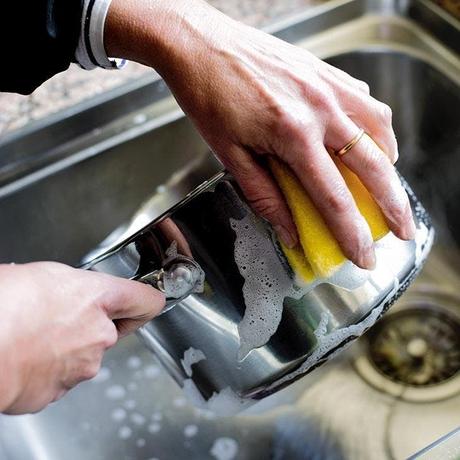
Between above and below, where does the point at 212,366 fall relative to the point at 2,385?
below

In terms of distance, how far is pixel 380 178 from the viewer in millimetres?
456

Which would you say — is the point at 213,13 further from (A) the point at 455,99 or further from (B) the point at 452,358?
(B) the point at 452,358

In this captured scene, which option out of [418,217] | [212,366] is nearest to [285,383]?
[212,366]

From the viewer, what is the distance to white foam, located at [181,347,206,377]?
1.83 feet

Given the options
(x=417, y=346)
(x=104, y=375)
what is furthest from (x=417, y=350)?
(x=104, y=375)

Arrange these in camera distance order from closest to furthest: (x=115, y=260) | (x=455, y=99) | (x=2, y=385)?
(x=2, y=385), (x=115, y=260), (x=455, y=99)

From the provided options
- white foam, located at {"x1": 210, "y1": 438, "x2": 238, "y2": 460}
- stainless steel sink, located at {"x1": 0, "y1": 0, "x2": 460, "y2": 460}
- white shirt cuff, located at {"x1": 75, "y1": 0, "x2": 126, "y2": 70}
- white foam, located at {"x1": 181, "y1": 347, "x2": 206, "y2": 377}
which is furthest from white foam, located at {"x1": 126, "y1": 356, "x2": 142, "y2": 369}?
white shirt cuff, located at {"x1": 75, "y1": 0, "x2": 126, "y2": 70}

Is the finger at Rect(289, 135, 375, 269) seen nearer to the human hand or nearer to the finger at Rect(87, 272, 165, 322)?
the human hand

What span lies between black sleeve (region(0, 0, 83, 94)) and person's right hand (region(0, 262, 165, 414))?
20 centimetres

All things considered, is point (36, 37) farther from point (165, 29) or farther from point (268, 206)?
point (268, 206)

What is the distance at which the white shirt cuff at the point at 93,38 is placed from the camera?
535mm

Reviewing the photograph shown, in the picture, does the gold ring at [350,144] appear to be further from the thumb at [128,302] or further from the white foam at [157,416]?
the white foam at [157,416]

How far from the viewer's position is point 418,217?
52cm

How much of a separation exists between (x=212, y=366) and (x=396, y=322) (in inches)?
12.6
